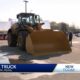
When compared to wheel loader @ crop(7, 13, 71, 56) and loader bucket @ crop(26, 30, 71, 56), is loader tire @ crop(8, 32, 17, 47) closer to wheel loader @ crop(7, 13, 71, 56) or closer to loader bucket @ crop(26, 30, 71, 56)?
wheel loader @ crop(7, 13, 71, 56)

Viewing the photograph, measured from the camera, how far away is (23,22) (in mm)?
23703

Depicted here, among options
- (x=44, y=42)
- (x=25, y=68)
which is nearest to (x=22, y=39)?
(x=44, y=42)

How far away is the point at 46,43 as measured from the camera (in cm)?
1923

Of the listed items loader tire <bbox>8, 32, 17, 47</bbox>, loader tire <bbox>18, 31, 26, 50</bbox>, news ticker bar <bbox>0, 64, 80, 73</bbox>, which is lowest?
loader tire <bbox>8, 32, 17, 47</bbox>

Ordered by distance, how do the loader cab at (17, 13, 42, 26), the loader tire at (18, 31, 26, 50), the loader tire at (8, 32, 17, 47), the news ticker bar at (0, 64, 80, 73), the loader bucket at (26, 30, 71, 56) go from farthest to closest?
the loader tire at (8, 32, 17, 47) → the loader cab at (17, 13, 42, 26) → the loader tire at (18, 31, 26, 50) → the loader bucket at (26, 30, 71, 56) → the news ticker bar at (0, 64, 80, 73)

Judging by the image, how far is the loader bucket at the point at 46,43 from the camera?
61.5 ft

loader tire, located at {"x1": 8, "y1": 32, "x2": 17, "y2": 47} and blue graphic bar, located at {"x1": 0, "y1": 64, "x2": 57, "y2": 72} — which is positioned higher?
blue graphic bar, located at {"x1": 0, "y1": 64, "x2": 57, "y2": 72}

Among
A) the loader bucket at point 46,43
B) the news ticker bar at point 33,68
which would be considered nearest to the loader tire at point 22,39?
the loader bucket at point 46,43

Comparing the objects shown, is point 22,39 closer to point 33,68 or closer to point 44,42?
A: point 44,42

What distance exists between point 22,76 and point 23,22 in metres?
12.9

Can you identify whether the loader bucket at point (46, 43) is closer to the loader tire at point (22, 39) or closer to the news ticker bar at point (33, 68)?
the loader tire at point (22, 39)

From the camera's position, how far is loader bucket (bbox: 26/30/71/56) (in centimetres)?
1874

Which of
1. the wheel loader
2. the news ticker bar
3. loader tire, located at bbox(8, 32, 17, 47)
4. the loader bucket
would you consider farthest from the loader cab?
the news ticker bar

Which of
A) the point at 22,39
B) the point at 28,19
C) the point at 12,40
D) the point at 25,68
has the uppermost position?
the point at 28,19
